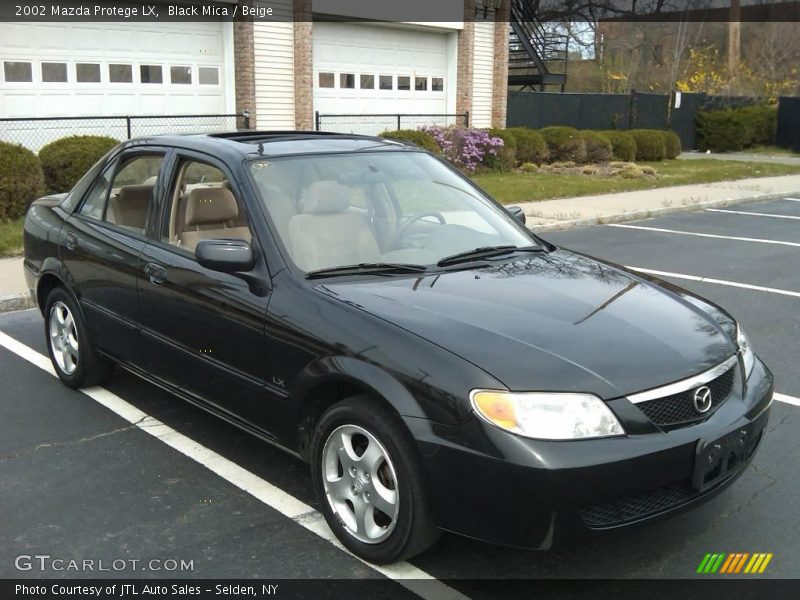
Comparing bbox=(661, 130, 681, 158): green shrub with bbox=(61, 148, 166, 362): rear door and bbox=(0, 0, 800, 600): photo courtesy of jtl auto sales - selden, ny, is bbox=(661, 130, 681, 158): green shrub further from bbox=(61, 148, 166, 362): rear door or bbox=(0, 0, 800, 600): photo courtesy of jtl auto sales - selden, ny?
bbox=(61, 148, 166, 362): rear door

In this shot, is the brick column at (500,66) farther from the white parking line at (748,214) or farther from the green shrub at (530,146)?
the white parking line at (748,214)

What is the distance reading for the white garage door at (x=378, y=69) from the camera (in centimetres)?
1977

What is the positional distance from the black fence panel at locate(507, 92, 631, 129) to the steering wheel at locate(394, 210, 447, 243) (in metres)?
22.2

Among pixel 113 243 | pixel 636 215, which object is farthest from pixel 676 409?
pixel 636 215

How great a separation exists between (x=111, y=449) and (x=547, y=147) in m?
19.4

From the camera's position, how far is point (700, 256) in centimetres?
1052

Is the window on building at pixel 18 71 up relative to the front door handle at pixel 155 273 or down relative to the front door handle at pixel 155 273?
up

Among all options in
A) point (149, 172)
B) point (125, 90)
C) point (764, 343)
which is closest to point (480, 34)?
point (125, 90)

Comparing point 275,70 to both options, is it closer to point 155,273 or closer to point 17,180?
point 17,180

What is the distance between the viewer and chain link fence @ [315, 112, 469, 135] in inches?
777

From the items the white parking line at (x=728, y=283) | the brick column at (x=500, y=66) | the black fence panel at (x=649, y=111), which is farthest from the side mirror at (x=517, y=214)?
the black fence panel at (x=649, y=111)

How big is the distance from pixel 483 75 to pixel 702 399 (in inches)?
829

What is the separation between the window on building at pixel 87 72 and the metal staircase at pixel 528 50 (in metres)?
14.7

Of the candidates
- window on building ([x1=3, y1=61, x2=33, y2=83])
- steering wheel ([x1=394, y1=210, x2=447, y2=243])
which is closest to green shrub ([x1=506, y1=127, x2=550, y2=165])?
window on building ([x1=3, y1=61, x2=33, y2=83])
